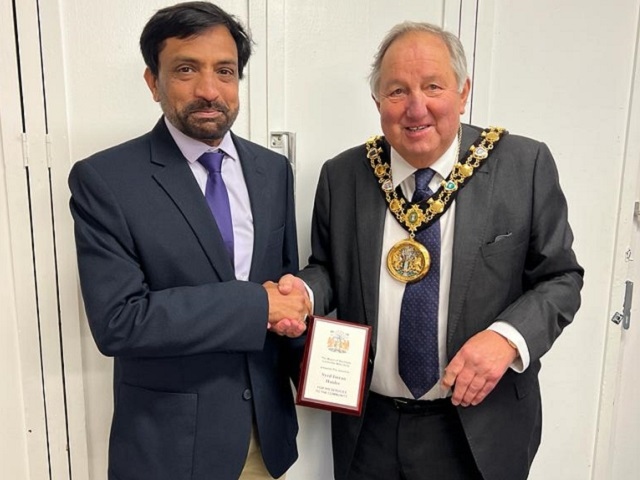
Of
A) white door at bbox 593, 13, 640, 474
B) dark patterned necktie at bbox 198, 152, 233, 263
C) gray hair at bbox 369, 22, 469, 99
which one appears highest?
gray hair at bbox 369, 22, 469, 99

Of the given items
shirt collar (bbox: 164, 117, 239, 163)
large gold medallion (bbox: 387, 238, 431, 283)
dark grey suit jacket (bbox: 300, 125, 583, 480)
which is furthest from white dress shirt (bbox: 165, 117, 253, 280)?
large gold medallion (bbox: 387, 238, 431, 283)

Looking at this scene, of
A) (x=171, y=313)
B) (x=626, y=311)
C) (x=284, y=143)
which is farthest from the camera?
(x=626, y=311)

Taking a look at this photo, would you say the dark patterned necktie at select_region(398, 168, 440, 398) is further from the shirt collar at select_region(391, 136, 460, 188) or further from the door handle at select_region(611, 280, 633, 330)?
the door handle at select_region(611, 280, 633, 330)

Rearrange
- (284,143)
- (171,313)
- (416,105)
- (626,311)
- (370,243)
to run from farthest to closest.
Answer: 1. (626,311)
2. (284,143)
3. (370,243)
4. (416,105)
5. (171,313)

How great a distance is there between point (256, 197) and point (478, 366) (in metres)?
0.63

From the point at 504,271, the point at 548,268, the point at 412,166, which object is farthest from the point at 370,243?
the point at 548,268

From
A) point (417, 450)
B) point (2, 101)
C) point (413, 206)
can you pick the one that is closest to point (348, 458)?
point (417, 450)

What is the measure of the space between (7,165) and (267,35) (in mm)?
788

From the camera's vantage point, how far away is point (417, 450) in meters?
1.32

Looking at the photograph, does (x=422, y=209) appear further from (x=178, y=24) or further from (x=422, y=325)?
(x=178, y=24)

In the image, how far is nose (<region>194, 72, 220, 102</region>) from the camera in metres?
1.18

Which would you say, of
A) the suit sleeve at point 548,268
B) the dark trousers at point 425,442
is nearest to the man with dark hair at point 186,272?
the dark trousers at point 425,442

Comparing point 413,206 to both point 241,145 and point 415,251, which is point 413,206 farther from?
point 241,145

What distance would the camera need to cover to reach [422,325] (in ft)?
4.15
